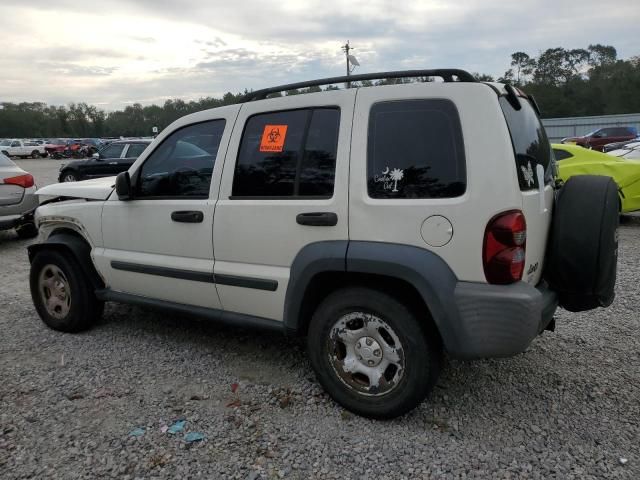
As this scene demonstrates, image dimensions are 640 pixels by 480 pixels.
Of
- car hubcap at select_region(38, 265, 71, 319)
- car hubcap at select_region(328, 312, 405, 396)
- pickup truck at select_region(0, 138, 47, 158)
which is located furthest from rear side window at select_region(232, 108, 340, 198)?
pickup truck at select_region(0, 138, 47, 158)

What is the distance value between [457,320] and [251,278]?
1330mm

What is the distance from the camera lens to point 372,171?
2801mm

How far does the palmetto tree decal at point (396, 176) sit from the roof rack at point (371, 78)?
0.57 meters

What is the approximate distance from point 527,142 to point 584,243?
0.63 m

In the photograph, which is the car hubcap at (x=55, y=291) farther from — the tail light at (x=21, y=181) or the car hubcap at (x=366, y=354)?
the tail light at (x=21, y=181)

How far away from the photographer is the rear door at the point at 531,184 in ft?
8.46

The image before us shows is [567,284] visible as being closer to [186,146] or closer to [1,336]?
[186,146]

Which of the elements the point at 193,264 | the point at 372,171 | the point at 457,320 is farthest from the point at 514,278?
the point at 193,264

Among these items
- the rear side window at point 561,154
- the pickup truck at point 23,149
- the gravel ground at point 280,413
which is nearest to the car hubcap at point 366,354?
the gravel ground at point 280,413

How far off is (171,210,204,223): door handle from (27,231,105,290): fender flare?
→ 3.78 feet

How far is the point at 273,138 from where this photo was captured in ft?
10.6

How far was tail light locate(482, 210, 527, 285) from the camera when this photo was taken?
97.3 inches

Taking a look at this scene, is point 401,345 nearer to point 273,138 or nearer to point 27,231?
point 273,138

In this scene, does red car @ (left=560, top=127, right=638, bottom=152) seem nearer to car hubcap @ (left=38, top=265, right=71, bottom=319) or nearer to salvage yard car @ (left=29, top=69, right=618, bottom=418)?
salvage yard car @ (left=29, top=69, right=618, bottom=418)
